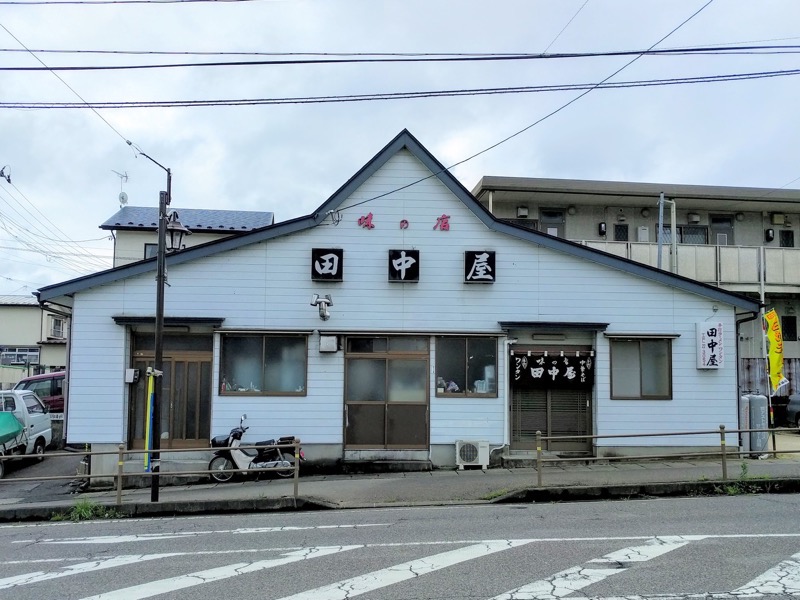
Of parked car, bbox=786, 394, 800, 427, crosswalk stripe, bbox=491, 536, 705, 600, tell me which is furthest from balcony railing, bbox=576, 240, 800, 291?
crosswalk stripe, bbox=491, 536, 705, 600

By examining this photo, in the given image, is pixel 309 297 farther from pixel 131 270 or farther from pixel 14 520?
pixel 14 520

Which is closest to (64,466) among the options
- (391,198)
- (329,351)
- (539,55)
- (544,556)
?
(329,351)

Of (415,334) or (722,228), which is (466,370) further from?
(722,228)

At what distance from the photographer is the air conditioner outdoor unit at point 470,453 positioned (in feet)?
44.6

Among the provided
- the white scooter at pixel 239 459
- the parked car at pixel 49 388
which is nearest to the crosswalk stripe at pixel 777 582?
the white scooter at pixel 239 459

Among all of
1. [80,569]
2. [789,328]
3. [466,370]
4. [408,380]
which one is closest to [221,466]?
[408,380]

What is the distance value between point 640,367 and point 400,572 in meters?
9.75

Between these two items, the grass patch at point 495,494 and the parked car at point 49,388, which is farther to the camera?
the parked car at point 49,388

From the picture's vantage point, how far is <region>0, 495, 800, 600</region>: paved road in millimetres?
5773

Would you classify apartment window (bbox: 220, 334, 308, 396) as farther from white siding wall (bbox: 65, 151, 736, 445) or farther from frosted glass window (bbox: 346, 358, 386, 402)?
frosted glass window (bbox: 346, 358, 386, 402)

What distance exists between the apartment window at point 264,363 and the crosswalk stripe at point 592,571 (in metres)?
8.36

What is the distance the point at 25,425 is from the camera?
16734mm

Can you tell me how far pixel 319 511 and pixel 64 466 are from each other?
9285 millimetres

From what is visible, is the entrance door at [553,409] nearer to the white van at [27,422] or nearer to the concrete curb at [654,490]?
the concrete curb at [654,490]
